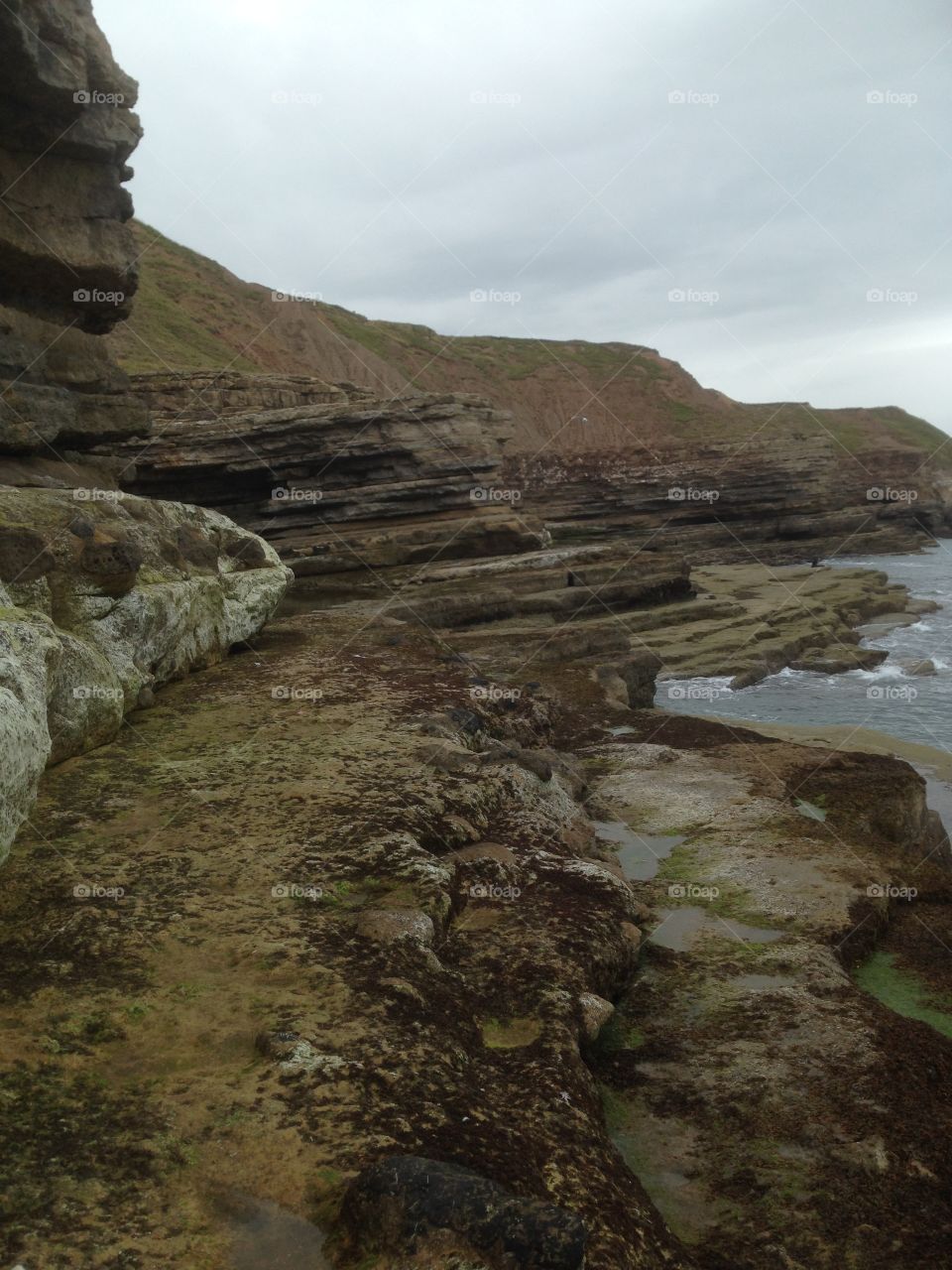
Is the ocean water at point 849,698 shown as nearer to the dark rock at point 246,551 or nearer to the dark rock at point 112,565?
the dark rock at point 246,551

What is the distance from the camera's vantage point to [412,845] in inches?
339

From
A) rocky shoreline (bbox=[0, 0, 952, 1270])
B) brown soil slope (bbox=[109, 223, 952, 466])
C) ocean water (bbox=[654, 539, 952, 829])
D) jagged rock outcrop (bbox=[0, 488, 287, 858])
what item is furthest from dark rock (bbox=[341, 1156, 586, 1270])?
brown soil slope (bbox=[109, 223, 952, 466])

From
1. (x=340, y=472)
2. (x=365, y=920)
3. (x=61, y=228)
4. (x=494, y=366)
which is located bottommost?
(x=365, y=920)

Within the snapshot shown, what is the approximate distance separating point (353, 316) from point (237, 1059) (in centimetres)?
14505

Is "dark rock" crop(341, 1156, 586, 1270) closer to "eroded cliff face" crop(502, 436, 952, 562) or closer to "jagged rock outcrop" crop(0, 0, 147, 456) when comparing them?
"jagged rock outcrop" crop(0, 0, 147, 456)

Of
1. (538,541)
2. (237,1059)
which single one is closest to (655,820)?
(237,1059)

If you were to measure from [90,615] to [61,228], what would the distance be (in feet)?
35.8

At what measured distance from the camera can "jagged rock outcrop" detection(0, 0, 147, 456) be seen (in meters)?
16.7

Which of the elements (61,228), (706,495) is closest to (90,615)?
(61,228)

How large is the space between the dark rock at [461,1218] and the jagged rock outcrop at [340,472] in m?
26.6

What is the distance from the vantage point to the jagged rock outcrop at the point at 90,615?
→ 25.2 ft

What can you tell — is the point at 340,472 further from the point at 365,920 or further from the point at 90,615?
the point at 365,920

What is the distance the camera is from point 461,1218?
4414mm

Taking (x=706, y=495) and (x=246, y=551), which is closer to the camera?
(x=246, y=551)
